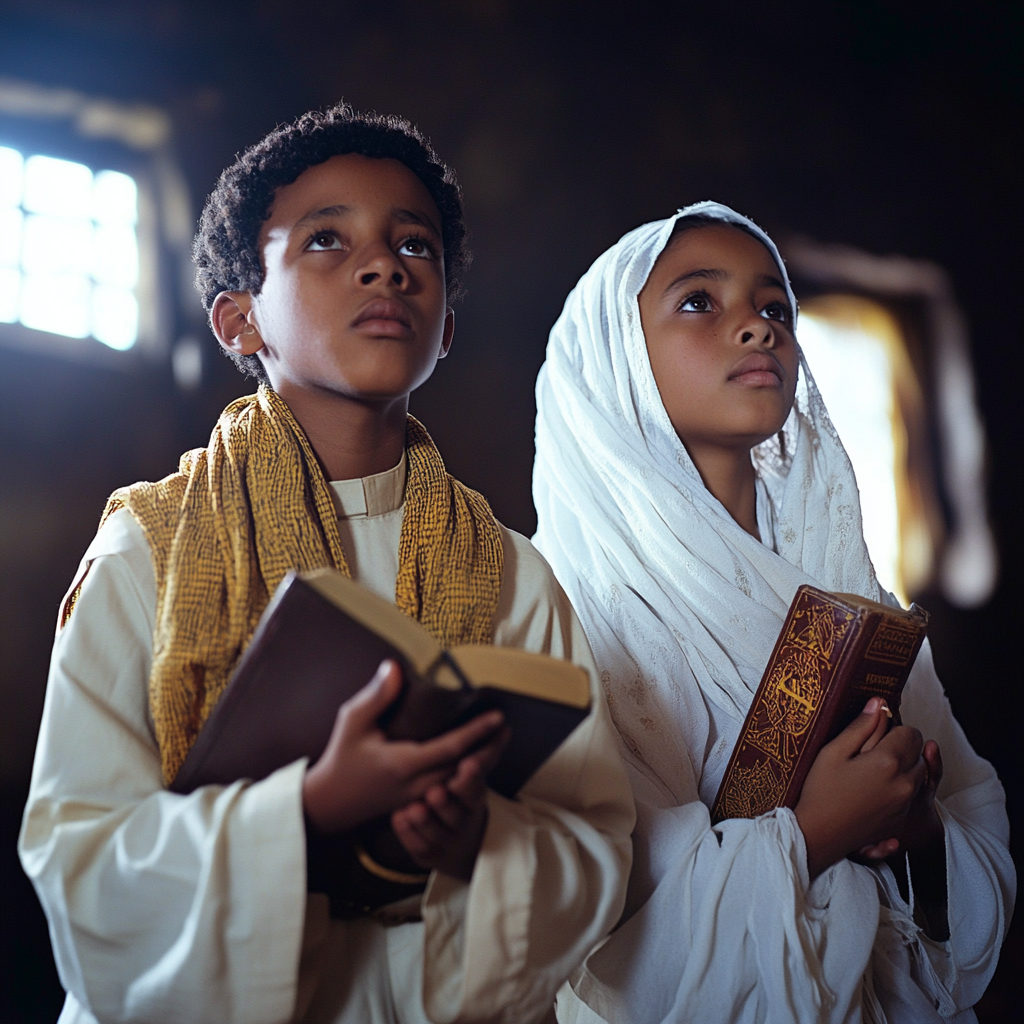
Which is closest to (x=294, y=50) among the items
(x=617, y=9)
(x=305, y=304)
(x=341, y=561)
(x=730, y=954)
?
(x=617, y=9)

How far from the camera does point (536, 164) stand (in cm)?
434

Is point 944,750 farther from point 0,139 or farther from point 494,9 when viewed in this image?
point 494,9

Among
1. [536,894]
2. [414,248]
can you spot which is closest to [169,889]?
[536,894]

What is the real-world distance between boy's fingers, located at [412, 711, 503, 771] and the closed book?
0.01m

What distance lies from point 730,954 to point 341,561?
734 mm

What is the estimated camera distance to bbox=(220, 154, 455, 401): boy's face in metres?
1.23

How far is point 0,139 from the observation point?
3.36 meters

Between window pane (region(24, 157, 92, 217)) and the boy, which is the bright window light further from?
the boy

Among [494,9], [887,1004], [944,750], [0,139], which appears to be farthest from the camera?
[494,9]

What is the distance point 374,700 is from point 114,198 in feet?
10.9

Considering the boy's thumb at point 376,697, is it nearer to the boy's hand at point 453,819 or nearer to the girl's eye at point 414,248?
the boy's hand at point 453,819

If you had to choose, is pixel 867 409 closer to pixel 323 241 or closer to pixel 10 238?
pixel 10 238

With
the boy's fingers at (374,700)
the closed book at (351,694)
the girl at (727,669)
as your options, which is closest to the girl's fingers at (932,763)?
the girl at (727,669)

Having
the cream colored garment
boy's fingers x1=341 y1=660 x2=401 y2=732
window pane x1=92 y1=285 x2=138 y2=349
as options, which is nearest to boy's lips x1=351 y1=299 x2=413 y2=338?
the cream colored garment
